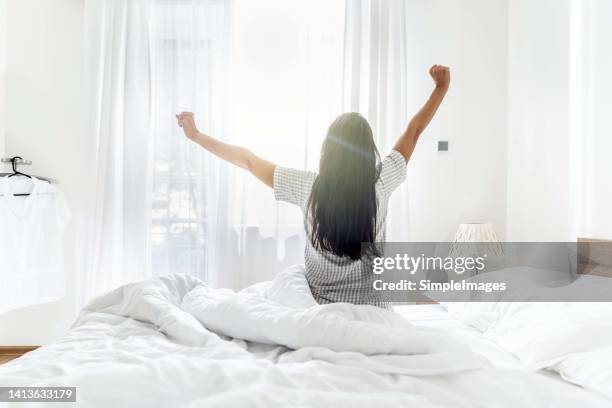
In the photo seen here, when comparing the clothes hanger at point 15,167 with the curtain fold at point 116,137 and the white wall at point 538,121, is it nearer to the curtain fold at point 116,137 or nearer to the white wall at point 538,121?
the curtain fold at point 116,137

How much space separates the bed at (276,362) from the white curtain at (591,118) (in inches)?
41.8

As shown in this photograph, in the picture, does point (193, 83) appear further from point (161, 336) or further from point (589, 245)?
point (589, 245)

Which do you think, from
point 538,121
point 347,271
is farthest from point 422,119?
point 538,121

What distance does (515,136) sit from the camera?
9.91ft

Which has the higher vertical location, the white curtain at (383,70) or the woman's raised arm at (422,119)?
the white curtain at (383,70)

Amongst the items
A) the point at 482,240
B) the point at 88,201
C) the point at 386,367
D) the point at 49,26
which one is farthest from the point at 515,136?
the point at 49,26

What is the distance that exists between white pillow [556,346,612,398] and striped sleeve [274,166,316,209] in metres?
0.88

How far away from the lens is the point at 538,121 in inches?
107

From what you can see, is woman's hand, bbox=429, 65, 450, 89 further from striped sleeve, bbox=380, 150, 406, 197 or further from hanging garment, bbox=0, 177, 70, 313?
hanging garment, bbox=0, 177, 70, 313

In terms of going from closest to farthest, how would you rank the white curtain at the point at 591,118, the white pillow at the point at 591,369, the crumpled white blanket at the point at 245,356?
the crumpled white blanket at the point at 245,356
the white pillow at the point at 591,369
the white curtain at the point at 591,118

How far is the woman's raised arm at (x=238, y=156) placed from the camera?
1718 mm

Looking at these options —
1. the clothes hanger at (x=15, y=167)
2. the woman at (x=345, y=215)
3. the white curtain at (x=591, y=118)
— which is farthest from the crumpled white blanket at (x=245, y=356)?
the clothes hanger at (x=15, y=167)

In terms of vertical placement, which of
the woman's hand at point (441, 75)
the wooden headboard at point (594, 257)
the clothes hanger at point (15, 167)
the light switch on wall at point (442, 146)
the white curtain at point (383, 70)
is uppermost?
the white curtain at point (383, 70)

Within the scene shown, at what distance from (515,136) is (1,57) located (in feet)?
11.6
